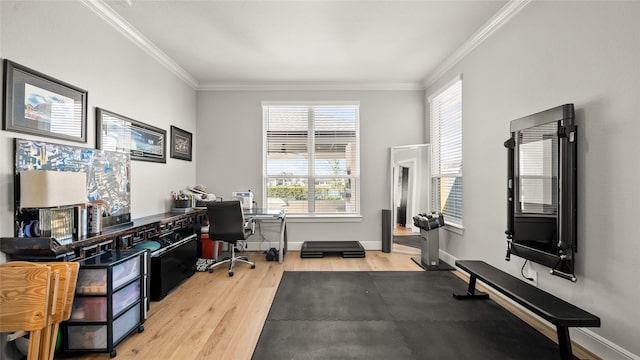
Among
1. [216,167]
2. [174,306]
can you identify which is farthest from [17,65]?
[216,167]

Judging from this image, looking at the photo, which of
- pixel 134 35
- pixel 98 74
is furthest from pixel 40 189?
pixel 134 35

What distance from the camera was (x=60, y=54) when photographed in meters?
2.29

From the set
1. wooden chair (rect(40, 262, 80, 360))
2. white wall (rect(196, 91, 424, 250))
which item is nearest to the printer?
white wall (rect(196, 91, 424, 250))

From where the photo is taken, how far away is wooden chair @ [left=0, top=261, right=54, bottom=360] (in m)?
1.57

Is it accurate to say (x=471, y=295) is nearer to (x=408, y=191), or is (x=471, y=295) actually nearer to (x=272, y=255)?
(x=408, y=191)

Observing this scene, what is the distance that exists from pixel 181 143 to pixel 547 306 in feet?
15.7

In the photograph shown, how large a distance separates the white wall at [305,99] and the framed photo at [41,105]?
8.04 ft

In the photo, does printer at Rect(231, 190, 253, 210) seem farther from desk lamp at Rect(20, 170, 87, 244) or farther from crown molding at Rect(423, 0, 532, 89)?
crown molding at Rect(423, 0, 532, 89)

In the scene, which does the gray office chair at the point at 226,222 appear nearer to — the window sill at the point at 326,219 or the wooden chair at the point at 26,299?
the window sill at the point at 326,219

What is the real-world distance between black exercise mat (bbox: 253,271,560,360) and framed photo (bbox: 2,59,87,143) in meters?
2.38

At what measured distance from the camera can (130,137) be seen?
3.17 m

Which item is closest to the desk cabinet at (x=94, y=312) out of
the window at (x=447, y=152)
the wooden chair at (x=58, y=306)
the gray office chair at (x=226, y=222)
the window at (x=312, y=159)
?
the wooden chair at (x=58, y=306)

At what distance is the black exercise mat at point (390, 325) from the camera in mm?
2031

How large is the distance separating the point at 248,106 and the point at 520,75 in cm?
401
